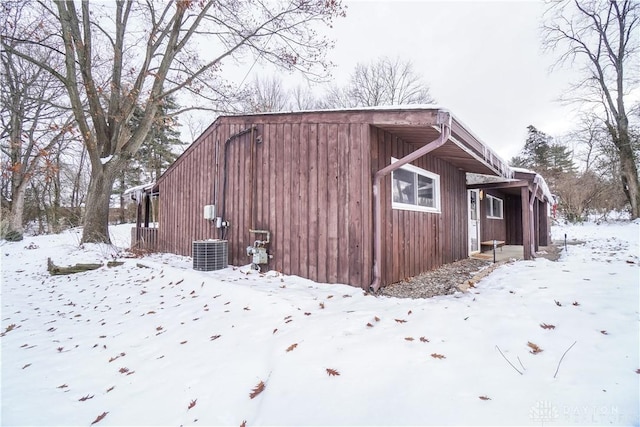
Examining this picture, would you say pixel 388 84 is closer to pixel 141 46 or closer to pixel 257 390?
pixel 141 46

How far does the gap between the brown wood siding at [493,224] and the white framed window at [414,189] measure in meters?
4.13

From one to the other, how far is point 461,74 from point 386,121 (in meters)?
10.8

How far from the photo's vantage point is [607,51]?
555 inches

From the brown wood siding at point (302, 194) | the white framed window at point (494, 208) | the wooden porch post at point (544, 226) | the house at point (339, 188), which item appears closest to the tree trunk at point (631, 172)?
the wooden porch post at point (544, 226)

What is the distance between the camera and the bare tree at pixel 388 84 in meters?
18.5

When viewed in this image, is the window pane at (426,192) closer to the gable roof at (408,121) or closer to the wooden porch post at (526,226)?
Result: the gable roof at (408,121)

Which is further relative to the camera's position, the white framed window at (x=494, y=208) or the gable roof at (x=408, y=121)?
the white framed window at (x=494, y=208)

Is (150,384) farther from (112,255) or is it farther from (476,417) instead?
(112,255)

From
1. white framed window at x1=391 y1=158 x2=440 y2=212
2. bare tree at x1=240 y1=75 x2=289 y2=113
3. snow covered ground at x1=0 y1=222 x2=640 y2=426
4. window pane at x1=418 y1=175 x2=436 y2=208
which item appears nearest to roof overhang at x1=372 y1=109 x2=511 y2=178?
white framed window at x1=391 y1=158 x2=440 y2=212

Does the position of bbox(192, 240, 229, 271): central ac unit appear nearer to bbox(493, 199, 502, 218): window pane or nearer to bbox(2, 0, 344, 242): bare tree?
bbox(2, 0, 344, 242): bare tree

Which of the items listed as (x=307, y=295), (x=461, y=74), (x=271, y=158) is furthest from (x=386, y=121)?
(x=461, y=74)

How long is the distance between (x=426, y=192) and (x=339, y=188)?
8.70ft

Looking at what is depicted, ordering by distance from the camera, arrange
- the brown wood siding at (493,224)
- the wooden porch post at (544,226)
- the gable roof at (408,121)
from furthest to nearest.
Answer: the wooden porch post at (544,226) → the brown wood siding at (493,224) → the gable roof at (408,121)

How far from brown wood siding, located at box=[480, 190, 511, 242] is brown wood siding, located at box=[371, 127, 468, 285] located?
2.06m
